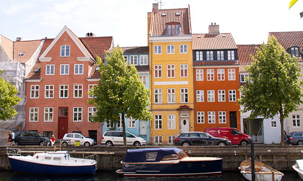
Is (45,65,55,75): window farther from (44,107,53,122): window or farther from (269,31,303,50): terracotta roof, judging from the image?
(269,31,303,50): terracotta roof

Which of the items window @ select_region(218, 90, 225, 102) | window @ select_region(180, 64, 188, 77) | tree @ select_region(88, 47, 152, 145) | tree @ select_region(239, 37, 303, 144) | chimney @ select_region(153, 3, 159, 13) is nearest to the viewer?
tree @ select_region(239, 37, 303, 144)

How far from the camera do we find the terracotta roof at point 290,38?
43234mm

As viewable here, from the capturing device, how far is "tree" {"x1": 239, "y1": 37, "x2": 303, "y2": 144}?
1167 inches

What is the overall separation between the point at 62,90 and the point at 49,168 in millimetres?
17663

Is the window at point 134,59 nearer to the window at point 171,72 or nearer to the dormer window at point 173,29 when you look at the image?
the window at point 171,72

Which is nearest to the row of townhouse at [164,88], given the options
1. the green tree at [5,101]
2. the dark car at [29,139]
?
the dark car at [29,139]

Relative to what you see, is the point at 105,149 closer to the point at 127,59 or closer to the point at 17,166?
the point at 17,166

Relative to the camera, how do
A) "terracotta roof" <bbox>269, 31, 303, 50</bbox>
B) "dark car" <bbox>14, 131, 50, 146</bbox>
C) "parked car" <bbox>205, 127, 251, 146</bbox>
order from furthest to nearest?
"terracotta roof" <bbox>269, 31, 303, 50</bbox>, "parked car" <bbox>205, 127, 251, 146</bbox>, "dark car" <bbox>14, 131, 50, 146</bbox>

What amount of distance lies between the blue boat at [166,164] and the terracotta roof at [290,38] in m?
28.1

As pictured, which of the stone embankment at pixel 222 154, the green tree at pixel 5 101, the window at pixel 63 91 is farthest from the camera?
the window at pixel 63 91

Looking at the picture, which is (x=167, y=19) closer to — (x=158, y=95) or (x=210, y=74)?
(x=210, y=74)

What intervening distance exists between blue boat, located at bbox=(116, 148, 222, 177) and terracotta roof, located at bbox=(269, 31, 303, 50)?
28.1 meters

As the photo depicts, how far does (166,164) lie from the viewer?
2245 cm

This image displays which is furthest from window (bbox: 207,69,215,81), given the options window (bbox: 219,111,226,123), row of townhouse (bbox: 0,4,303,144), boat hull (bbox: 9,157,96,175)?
boat hull (bbox: 9,157,96,175)
